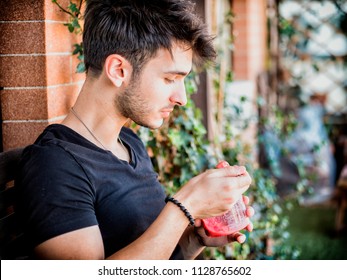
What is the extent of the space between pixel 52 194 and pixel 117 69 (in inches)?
15.3

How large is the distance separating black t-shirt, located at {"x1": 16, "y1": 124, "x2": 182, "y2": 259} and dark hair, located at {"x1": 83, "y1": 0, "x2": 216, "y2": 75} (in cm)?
24

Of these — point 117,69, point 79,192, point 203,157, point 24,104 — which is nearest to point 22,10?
point 24,104

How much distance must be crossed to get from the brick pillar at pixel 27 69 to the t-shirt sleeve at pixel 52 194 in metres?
0.47

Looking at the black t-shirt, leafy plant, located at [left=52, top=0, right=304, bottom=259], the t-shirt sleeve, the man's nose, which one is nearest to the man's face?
the man's nose

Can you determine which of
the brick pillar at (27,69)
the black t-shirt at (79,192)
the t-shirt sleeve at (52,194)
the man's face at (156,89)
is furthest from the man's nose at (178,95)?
the brick pillar at (27,69)

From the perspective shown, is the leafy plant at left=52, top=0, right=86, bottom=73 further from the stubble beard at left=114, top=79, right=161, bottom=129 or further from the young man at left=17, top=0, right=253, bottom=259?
the stubble beard at left=114, top=79, right=161, bottom=129

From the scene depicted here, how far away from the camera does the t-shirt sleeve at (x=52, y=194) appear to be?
1286 millimetres

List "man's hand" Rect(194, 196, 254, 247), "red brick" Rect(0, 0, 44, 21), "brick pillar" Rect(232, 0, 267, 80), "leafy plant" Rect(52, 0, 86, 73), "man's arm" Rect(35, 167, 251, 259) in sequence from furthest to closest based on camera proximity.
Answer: "brick pillar" Rect(232, 0, 267, 80) < "leafy plant" Rect(52, 0, 86, 73) < "red brick" Rect(0, 0, 44, 21) < "man's hand" Rect(194, 196, 254, 247) < "man's arm" Rect(35, 167, 251, 259)

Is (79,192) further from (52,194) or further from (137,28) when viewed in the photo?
(137,28)

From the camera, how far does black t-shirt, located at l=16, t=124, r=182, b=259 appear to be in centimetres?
129

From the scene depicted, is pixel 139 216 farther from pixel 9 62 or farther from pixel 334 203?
pixel 334 203

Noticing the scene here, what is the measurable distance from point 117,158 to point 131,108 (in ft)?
0.45

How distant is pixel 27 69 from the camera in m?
1.81

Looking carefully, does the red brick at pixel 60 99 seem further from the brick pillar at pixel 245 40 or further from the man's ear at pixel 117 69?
the brick pillar at pixel 245 40
